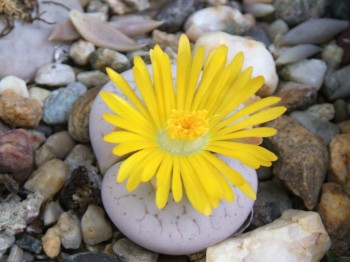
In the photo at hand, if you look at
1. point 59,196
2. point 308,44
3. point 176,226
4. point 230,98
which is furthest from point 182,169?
point 308,44

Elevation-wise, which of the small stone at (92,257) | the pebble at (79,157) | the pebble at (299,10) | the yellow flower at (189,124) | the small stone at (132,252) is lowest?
the small stone at (132,252)

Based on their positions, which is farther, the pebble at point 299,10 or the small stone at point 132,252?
the pebble at point 299,10

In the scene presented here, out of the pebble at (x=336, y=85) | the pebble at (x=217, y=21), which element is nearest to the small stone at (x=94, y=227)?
the pebble at (x=217, y=21)

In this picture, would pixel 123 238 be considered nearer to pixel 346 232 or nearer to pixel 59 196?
pixel 59 196

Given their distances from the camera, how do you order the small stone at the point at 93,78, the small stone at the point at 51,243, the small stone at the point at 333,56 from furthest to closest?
1. the small stone at the point at 333,56
2. the small stone at the point at 93,78
3. the small stone at the point at 51,243

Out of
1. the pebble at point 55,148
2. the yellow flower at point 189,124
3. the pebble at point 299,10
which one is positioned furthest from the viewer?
the pebble at point 299,10

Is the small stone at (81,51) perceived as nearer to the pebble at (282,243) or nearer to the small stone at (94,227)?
the small stone at (94,227)

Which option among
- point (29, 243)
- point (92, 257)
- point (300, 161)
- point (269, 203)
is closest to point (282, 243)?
point (269, 203)

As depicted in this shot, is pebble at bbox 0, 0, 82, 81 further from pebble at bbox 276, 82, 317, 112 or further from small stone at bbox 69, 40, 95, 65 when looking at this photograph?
pebble at bbox 276, 82, 317, 112
